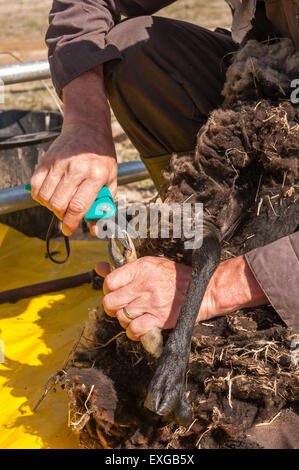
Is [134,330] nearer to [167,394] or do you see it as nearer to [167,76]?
[167,394]

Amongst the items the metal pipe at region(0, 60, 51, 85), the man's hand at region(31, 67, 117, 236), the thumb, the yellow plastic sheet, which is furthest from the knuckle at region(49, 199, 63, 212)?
the metal pipe at region(0, 60, 51, 85)

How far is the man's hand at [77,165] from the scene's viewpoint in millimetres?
1535

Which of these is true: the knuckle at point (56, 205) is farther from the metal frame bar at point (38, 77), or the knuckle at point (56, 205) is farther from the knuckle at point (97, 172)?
the metal frame bar at point (38, 77)

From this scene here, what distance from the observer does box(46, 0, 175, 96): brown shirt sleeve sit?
1.85 m

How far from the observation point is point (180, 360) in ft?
4.20

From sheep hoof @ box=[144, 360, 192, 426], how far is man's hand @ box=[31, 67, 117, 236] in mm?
508

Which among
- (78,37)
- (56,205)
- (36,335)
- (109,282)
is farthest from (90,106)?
(36,335)

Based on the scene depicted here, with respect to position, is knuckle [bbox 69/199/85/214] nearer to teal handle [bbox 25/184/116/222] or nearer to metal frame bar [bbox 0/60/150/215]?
teal handle [bbox 25/184/116/222]

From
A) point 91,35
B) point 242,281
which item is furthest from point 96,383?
point 91,35

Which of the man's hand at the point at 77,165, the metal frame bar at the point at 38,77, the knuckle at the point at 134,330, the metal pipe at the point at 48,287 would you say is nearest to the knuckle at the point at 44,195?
the man's hand at the point at 77,165

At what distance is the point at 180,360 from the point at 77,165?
612 mm

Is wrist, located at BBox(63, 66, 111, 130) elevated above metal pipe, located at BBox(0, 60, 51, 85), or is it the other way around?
wrist, located at BBox(63, 66, 111, 130)

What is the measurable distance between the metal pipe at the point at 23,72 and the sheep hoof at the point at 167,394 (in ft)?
6.72
